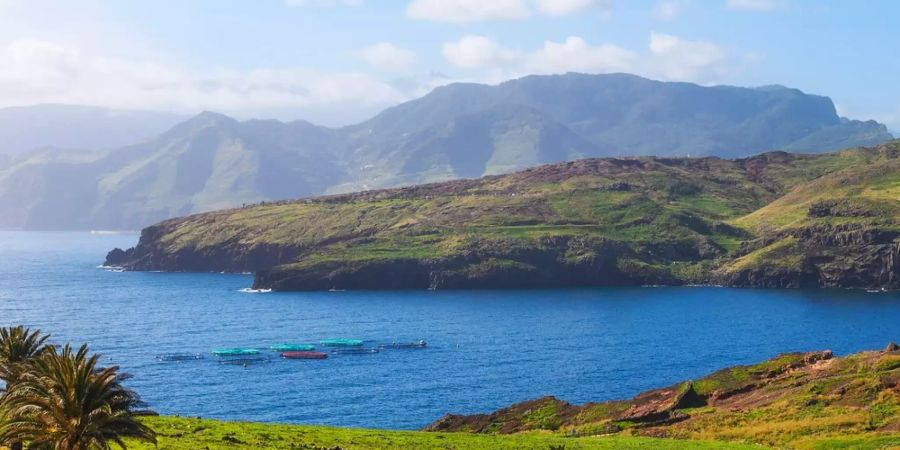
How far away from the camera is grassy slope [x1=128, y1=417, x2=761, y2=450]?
211ft

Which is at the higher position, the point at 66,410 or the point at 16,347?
the point at 16,347

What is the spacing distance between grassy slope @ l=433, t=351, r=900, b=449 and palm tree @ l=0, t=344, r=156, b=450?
5107 centimetres

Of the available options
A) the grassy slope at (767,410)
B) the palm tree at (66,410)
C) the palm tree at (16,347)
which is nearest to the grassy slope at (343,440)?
the grassy slope at (767,410)

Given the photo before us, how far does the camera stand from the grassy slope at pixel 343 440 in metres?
64.2

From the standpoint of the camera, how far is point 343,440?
7138 cm

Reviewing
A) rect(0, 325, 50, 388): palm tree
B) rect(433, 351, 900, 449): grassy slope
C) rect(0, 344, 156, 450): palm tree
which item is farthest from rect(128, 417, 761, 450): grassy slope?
rect(0, 344, 156, 450): palm tree

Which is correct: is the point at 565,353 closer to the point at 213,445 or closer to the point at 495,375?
the point at 495,375

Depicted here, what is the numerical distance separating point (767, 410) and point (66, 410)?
64.6 metres

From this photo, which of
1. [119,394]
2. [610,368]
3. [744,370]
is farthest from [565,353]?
[119,394]

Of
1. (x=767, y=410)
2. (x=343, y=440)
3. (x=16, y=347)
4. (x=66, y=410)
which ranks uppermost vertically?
(x=16, y=347)

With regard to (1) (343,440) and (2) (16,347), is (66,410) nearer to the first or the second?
(2) (16,347)

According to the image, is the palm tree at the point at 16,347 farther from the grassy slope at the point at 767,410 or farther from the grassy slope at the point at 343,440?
the grassy slope at the point at 767,410

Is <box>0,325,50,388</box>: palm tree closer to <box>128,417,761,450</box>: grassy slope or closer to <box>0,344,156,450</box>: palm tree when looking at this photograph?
<box>128,417,761,450</box>: grassy slope

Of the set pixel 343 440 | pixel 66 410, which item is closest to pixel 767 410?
pixel 343 440
